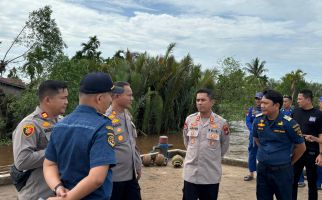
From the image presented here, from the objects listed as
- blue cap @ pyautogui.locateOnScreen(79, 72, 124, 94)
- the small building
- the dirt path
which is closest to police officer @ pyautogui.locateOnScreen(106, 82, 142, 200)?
blue cap @ pyautogui.locateOnScreen(79, 72, 124, 94)

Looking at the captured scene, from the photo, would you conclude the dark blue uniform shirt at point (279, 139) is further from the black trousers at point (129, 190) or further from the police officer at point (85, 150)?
the police officer at point (85, 150)

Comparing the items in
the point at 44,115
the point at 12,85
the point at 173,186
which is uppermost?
the point at 12,85

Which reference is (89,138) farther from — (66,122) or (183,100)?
(183,100)

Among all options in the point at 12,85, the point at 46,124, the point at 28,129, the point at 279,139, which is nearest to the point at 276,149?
the point at 279,139

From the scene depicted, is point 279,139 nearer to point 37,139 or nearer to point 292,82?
point 37,139

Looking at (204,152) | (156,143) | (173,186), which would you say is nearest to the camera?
(204,152)

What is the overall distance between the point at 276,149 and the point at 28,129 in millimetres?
2880

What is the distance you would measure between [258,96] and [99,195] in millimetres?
5219

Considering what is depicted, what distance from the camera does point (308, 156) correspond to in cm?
557

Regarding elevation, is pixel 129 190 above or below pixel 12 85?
below

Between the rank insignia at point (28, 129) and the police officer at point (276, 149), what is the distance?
274 cm

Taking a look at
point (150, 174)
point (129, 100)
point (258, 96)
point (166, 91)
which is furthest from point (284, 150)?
point (166, 91)

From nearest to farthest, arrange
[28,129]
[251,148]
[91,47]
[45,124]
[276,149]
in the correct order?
1. [28,129]
2. [45,124]
3. [276,149]
4. [251,148]
5. [91,47]

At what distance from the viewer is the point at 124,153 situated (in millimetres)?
4129
